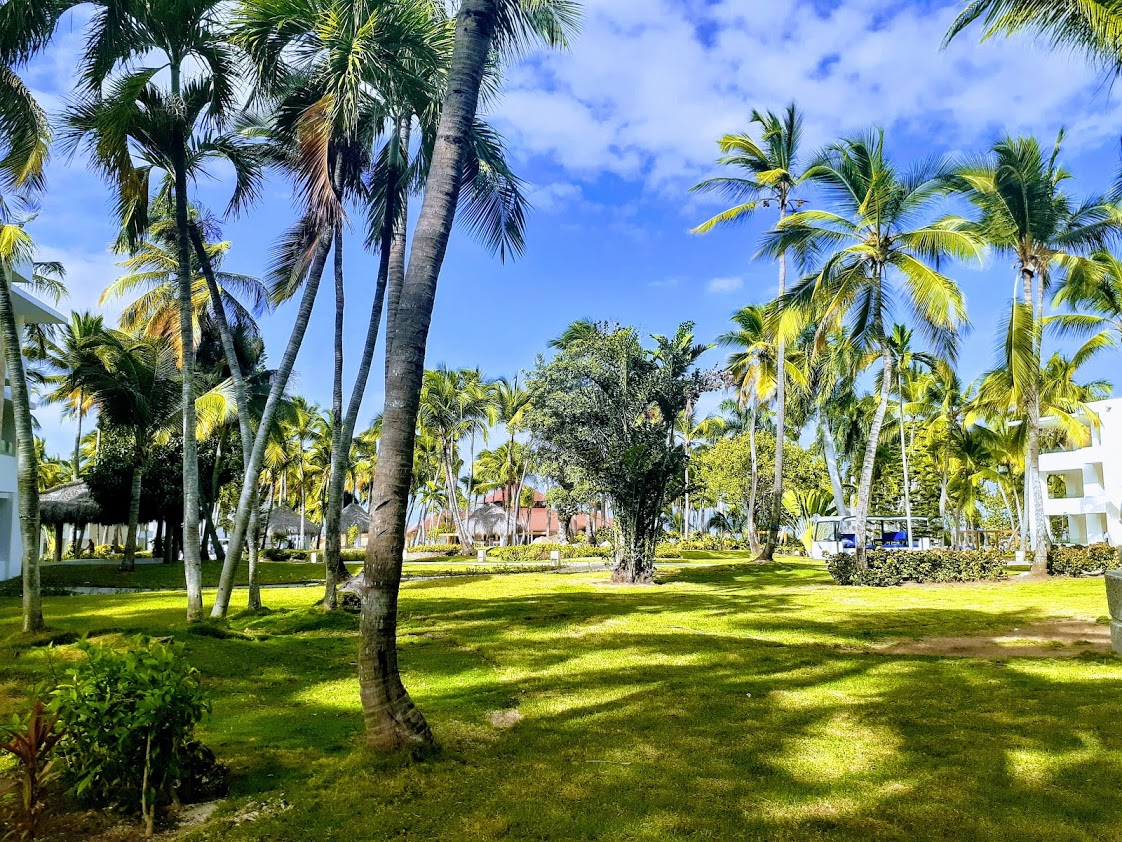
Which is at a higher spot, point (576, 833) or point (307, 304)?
point (307, 304)

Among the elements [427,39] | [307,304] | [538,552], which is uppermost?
[427,39]

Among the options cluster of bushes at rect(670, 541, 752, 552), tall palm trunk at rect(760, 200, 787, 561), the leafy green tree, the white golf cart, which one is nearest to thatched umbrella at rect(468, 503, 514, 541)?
cluster of bushes at rect(670, 541, 752, 552)

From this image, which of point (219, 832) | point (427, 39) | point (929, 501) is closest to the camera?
point (219, 832)

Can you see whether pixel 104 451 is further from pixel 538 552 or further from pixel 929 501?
pixel 929 501

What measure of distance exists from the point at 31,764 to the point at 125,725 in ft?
1.51

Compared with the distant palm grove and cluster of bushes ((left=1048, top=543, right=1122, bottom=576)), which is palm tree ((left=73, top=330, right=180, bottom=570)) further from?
cluster of bushes ((left=1048, top=543, right=1122, bottom=576))

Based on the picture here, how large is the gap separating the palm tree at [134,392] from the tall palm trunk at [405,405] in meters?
21.0

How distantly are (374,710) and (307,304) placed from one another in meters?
8.32

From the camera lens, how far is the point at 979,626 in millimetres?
12109

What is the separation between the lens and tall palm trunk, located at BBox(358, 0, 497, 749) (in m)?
5.19

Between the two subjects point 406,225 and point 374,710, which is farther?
point 406,225

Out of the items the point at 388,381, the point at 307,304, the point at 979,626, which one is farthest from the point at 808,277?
the point at 388,381

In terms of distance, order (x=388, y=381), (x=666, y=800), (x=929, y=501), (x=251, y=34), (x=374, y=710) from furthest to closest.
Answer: (x=929, y=501) → (x=251, y=34) → (x=388, y=381) → (x=374, y=710) → (x=666, y=800)

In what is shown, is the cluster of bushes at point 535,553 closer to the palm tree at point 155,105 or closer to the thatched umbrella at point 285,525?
the thatched umbrella at point 285,525
